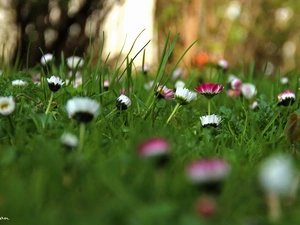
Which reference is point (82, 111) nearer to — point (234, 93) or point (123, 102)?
point (123, 102)

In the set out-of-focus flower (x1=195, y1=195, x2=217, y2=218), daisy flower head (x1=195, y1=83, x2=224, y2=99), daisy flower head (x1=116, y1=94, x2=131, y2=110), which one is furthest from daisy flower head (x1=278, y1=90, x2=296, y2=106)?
out-of-focus flower (x1=195, y1=195, x2=217, y2=218)

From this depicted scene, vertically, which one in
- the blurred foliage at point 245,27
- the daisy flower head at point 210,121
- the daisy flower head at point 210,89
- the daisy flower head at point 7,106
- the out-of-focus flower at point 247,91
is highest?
the blurred foliage at point 245,27

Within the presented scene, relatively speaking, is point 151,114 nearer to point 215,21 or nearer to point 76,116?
point 76,116

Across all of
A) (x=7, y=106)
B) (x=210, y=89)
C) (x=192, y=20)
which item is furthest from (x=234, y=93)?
(x=192, y=20)

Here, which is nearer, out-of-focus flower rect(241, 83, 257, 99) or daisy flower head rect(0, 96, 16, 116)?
daisy flower head rect(0, 96, 16, 116)

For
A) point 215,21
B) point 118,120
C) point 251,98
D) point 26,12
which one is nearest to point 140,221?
point 118,120

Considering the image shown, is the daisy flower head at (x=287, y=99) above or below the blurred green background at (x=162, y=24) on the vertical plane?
below

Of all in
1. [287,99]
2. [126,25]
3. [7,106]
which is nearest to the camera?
[7,106]

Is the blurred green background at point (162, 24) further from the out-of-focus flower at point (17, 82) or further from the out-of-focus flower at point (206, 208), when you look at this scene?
the out-of-focus flower at point (206, 208)

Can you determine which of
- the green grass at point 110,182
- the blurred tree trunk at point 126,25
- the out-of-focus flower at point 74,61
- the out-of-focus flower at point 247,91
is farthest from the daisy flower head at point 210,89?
the blurred tree trunk at point 126,25

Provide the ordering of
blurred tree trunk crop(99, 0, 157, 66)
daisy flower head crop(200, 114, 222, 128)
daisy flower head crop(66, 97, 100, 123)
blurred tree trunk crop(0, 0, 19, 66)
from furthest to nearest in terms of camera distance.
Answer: blurred tree trunk crop(99, 0, 157, 66)
blurred tree trunk crop(0, 0, 19, 66)
daisy flower head crop(200, 114, 222, 128)
daisy flower head crop(66, 97, 100, 123)

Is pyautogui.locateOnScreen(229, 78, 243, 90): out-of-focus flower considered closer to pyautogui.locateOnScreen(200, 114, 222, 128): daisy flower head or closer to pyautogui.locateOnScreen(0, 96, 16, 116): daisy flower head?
pyautogui.locateOnScreen(200, 114, 222, 128): daisy flower head
